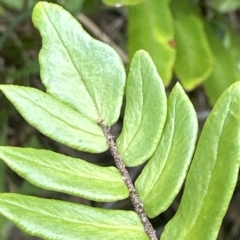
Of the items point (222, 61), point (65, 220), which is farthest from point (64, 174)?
point (222, 61)

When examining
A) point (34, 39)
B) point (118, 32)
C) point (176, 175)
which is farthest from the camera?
point (118, 32)

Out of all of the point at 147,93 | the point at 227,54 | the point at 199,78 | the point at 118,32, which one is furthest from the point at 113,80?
the point at 118,32

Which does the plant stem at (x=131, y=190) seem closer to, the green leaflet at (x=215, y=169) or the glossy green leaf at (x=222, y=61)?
the green leaflet at (x=215, y=169)

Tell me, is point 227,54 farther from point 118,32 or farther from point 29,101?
point 29,101

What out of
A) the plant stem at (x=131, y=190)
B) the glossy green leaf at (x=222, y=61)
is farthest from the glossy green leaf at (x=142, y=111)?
the glossy green leaf at (x=222, y=61)

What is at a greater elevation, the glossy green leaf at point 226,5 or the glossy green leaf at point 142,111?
the glossy green leaf at point 226,5

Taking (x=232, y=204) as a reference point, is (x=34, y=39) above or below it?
above
